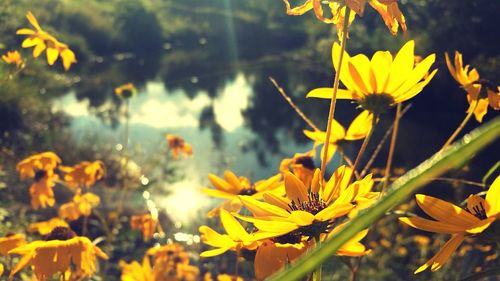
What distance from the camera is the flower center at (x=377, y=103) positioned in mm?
426

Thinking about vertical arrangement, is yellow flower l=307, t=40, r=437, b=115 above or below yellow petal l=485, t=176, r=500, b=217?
above

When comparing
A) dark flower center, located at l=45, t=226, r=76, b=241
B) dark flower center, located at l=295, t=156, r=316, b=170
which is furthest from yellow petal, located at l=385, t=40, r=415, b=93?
dark flower center, located at l=45, t=226, r=76, b=241

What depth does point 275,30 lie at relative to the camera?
1689 cm

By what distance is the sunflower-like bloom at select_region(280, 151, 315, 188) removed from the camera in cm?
54

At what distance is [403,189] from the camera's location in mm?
124

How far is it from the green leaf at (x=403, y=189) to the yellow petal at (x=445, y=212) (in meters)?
0.15

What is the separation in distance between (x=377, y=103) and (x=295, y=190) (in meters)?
0.09

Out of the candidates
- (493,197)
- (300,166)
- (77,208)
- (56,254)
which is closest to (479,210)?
(493,197)

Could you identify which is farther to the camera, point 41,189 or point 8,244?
point 41,189

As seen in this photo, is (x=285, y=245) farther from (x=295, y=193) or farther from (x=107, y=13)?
(x=107, y=13)

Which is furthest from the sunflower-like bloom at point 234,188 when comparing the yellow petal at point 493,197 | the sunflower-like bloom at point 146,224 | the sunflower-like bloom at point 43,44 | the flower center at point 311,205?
the sunflower-like bloom at point 146,224

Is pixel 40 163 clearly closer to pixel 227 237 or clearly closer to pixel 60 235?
pixel 60 235

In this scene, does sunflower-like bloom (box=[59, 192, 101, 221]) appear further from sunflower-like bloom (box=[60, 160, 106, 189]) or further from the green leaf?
the green leaf

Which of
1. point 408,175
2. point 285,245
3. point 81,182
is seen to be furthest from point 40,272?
point 81,182
